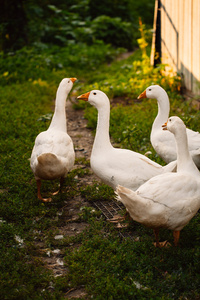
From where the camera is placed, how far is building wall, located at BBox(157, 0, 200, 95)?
7.18m

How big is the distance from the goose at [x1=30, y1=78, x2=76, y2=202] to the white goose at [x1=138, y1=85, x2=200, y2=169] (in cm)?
120

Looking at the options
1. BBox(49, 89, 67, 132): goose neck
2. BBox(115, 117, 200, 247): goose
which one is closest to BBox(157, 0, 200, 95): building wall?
BBox(49, 89, 67, 132): goose neck

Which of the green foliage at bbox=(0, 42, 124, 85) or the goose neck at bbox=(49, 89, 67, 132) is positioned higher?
the goose neck at bbox=(49, 89, 67, 132)

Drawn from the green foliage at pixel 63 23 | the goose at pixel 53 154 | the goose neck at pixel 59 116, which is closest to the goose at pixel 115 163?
the goose at pixel 53 154

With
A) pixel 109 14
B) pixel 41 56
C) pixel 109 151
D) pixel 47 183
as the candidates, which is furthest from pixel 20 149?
pixel 109 14

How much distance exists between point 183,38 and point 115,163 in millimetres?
4904

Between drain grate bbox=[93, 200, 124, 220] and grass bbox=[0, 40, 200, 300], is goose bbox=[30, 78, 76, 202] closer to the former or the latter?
grass bbox=[0, 40, 200, 300]

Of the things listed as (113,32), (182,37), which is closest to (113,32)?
(113,32)

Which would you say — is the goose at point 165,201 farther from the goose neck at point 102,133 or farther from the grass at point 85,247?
the goose neck at point 102,133

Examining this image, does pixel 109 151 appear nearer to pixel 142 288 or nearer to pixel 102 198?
pixel 102 198

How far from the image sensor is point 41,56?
11.2 m

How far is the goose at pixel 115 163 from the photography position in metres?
3.93

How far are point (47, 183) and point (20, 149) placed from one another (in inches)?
42.4

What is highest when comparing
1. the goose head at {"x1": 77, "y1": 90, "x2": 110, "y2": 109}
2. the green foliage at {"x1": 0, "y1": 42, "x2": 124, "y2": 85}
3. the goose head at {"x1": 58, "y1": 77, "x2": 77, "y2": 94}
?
the goose head at {"x1": 77, "y1": 90, "x2": 110, "y2": 109}
